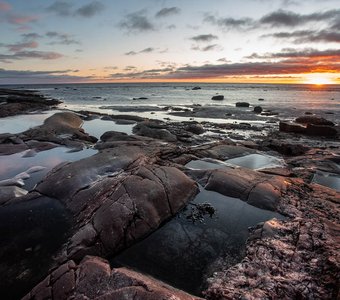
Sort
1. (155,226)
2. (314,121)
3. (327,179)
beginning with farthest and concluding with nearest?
(314,121) → (327,179) → (155,226)

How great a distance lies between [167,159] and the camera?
45.1ft

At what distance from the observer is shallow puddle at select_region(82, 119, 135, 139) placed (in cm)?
2409

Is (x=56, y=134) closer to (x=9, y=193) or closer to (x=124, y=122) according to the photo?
(x=124, y=122)

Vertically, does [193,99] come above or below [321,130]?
below

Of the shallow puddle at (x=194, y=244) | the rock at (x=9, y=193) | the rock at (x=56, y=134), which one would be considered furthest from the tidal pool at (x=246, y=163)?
the rock at (x=56, y=134)

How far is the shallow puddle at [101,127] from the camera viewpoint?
79.0ft

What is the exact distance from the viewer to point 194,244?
24.8 ft

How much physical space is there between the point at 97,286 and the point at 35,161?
10.5 meters

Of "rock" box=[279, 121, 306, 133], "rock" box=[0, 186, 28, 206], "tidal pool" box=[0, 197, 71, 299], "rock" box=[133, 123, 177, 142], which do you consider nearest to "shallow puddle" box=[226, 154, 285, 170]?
"rock" box=[133, 123, 177, 142]

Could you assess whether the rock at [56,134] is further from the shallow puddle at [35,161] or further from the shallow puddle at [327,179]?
the shallow puddle at [327,179]

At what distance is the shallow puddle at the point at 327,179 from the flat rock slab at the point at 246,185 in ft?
8.50

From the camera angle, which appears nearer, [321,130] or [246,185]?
[246,185]

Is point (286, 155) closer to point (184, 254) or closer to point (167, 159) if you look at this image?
point (167, 159)

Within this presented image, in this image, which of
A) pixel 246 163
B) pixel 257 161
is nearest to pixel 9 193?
pixel 246 163
